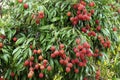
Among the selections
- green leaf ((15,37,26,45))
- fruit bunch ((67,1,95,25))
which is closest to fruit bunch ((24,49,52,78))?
green leaf ((15,37,26,45))

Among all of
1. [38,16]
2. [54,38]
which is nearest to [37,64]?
[54,38]

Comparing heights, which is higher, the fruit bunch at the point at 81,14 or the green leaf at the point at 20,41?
the fruit bunch at the point at 81,14

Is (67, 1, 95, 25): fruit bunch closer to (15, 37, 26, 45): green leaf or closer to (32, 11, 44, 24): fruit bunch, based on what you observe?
(32, 11, 44, 24): fruit bunch

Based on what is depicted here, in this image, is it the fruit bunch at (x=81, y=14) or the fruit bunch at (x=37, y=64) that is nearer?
the fruit bunch at (x=37, y=64)

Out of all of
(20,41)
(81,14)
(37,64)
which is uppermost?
(81,14)

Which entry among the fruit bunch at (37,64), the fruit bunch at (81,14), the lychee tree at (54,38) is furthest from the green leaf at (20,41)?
the fruit bunch at (81,14)

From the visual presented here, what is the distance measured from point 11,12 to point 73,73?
2.73ft

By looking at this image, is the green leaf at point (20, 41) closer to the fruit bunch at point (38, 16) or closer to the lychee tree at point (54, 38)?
the lychee tree at point (54, 38)

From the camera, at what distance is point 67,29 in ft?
8.18

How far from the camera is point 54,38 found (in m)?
2.41

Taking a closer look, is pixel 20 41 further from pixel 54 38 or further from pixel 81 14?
pixel 81 14

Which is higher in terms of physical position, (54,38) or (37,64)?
(54,38)

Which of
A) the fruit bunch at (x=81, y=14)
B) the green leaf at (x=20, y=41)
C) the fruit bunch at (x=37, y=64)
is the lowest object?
the fruit bunch at (x=37, y=64)

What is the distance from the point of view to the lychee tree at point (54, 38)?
2.39 meters
